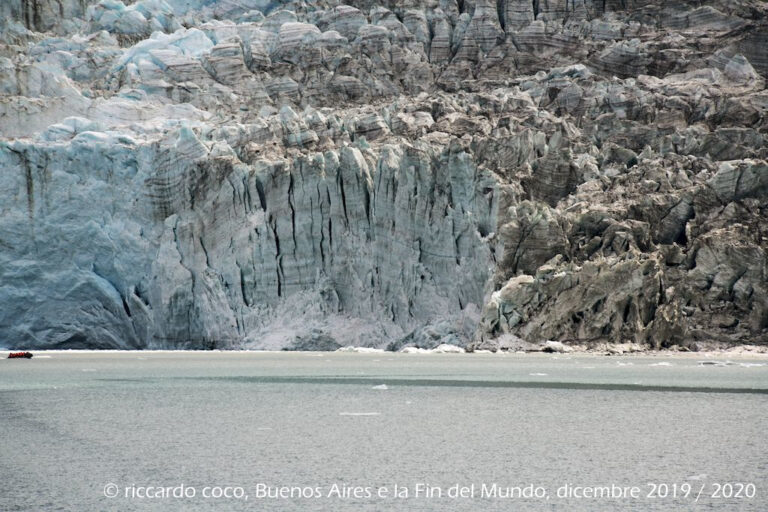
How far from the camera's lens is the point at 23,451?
36.6 feet

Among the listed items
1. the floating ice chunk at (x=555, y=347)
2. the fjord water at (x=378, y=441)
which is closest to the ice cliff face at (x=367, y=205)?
the floating ice chunk at (x=555, y=347)

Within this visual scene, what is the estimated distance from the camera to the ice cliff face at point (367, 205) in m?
44.0

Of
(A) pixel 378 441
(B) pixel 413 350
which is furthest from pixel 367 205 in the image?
(A) pixel 378 441

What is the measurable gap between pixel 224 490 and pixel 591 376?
18271mm

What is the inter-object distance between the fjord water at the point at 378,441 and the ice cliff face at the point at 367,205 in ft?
72.1

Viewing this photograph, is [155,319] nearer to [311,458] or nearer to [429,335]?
[429,335]

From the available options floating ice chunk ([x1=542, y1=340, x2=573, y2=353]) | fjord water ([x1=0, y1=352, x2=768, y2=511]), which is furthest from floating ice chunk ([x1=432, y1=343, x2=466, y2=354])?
fjord water ([x1=0, y1=352, x2=768, y2=511])

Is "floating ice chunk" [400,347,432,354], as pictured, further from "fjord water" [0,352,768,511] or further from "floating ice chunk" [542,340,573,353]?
"fjord water" [0,352,768,511]

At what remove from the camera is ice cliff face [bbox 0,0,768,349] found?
44.0 metres

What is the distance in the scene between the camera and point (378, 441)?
39.7 feet

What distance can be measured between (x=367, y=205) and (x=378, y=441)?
37.0 metres

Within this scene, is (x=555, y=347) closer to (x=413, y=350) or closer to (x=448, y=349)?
(x=448, y=349)

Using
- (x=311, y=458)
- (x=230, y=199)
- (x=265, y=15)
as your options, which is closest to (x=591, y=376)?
(x=311, y=458)

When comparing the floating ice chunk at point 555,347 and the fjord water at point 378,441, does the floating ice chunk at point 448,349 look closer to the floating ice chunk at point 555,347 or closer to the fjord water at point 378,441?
the floating ice chunk at point 555,347
